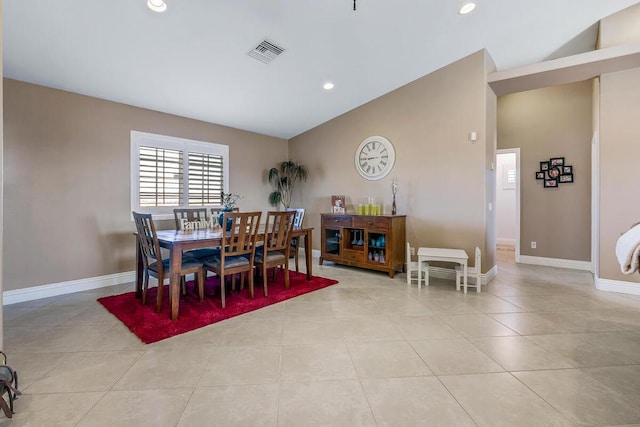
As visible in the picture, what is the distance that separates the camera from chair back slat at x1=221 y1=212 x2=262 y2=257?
2.94 m

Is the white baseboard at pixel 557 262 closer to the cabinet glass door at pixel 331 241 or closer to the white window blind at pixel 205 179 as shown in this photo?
the cabinet glass door at pixel 331 241

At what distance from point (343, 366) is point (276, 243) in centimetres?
185

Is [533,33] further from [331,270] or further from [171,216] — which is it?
[171,216]

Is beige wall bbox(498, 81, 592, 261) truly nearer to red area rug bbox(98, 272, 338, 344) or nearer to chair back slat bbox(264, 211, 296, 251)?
red area rug bbox(98, 272, 338, 344)

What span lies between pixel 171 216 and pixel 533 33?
5459mm

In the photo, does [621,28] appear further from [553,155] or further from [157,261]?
[157,261]

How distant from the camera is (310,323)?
102 inches

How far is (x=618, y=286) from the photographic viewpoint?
3.43m

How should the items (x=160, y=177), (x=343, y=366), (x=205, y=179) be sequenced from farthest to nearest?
(x=205, y=179) < (x=160, y=177) < (x=343, y=366)

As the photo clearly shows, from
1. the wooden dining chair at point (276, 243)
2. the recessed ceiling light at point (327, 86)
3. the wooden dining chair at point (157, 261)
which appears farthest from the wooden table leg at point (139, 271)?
the recessed ceiling light at point (327, 86)

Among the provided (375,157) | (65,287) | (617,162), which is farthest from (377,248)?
(65,287)

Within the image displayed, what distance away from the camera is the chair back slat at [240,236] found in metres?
2.94

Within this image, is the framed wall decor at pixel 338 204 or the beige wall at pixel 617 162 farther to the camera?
the framed wall decor at pixel 338 204

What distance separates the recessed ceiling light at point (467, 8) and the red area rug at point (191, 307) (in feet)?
11.4
